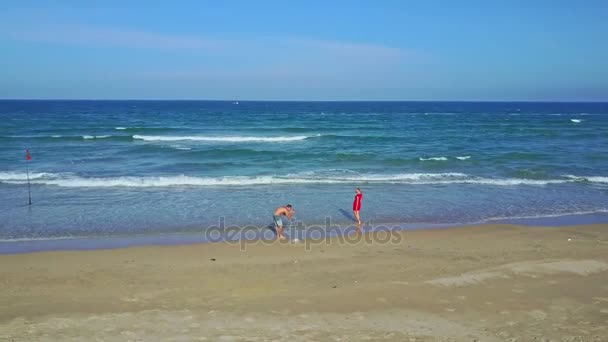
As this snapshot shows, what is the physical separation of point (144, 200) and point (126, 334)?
1068cm

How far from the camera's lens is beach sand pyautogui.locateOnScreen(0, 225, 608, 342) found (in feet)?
23.5

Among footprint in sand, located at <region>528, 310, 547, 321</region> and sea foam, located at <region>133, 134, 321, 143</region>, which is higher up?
sea foam, located at <region>133, 134, 321, 143</region>

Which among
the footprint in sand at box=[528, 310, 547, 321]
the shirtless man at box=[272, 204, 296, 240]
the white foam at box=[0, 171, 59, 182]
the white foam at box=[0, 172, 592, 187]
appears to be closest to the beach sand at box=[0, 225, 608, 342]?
the footprint in sand at box=[528, 310, 547, 321]

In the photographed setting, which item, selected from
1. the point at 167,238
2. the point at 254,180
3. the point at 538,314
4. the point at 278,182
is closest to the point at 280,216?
the point at 167,238

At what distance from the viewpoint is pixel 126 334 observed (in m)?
6.91

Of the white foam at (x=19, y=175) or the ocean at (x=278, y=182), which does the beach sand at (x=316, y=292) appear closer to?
the ocean at (x=278, y=182)

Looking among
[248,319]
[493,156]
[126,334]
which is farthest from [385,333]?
[493,156]

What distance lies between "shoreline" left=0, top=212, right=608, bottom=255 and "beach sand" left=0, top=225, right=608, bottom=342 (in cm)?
63

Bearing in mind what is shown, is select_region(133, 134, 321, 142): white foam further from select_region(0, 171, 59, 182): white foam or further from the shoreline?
the shoreline
